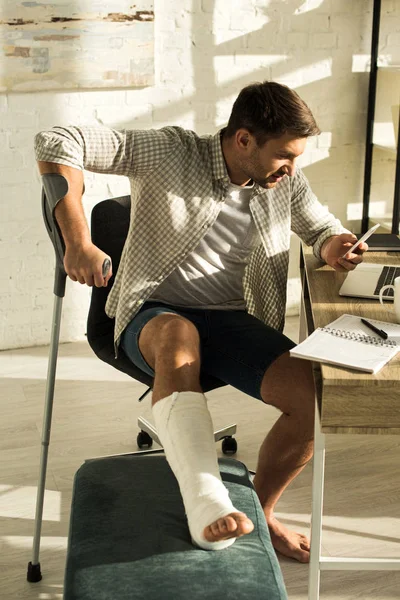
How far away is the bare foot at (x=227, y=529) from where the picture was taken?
57.1 inches

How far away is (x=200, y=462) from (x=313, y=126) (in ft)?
2.86

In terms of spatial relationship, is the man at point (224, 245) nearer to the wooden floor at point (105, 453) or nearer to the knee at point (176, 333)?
the knee at point (176, 333)

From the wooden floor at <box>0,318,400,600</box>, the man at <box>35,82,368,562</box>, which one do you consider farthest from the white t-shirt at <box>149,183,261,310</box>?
the wooden floor at <box>0,318,400,600</box>

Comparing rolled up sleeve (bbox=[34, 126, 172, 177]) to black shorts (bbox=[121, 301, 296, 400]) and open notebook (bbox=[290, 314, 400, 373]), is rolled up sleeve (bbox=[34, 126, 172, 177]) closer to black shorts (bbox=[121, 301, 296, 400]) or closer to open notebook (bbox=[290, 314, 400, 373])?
black shorts (bbox=[121, 301, 296, 400])

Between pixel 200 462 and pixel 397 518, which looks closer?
pixel 200 462

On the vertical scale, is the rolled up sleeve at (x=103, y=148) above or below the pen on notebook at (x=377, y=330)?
above

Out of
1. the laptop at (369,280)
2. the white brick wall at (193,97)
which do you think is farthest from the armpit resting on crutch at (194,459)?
the white brick wall at (193,97)

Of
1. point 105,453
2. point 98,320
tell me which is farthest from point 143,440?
point 98,320

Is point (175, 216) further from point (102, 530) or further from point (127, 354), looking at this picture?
point (102, 530)

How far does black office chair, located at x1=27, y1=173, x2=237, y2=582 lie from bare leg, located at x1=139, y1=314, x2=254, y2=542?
0.17 m

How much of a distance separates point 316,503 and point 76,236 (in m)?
0.73

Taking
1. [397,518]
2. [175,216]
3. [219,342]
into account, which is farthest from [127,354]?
[397,518]

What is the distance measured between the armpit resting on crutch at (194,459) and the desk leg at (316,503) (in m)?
0.21

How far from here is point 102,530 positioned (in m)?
1.53
